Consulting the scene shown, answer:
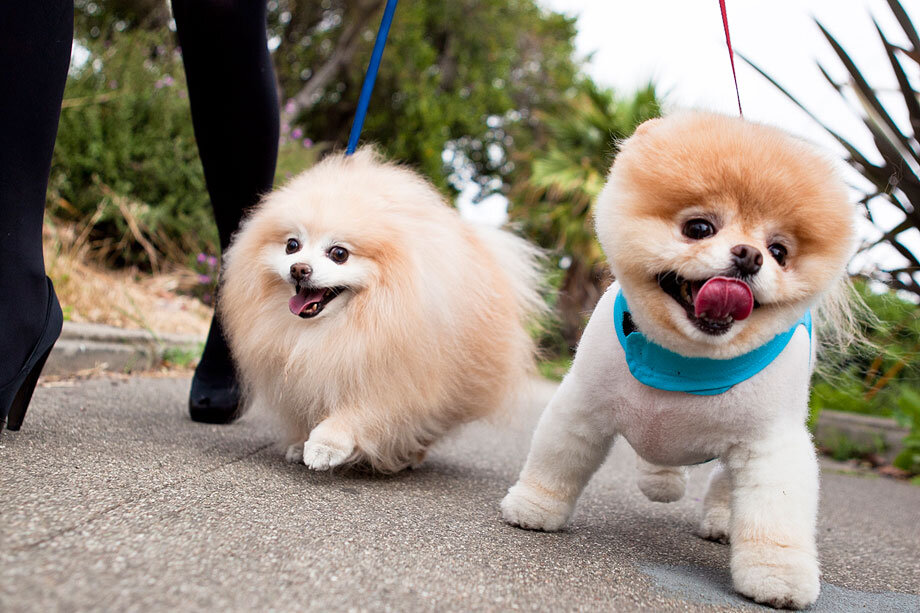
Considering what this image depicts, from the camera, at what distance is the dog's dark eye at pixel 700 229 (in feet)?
3.91

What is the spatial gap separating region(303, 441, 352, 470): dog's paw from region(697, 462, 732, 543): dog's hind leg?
90cm

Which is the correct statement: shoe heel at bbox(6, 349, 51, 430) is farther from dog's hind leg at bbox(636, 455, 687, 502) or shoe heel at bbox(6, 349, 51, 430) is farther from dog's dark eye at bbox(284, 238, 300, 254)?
dog's hind leg at bbox(636, 455, 687, 502)

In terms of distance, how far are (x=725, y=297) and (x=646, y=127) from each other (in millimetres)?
390

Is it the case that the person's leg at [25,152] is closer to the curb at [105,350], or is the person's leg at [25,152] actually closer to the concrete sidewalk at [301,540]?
the concrete sidewalk at [301,540]

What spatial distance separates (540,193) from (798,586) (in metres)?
9.52

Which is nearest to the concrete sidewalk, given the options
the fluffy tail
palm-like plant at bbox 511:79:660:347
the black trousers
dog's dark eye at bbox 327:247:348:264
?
the black trousers

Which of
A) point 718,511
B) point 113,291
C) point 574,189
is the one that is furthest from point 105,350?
point 574,189

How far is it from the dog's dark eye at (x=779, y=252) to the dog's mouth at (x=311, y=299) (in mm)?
1032

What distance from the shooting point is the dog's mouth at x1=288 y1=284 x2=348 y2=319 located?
1.80 metres

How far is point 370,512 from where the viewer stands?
1.40 metres

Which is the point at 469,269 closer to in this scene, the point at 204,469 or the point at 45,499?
the point at 204,469

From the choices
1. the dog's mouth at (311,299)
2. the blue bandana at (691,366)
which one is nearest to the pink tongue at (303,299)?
the dog's mouth at (311,299)

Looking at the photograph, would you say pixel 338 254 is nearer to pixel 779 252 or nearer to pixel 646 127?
pixel 646 127

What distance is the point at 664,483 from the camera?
177 cm
